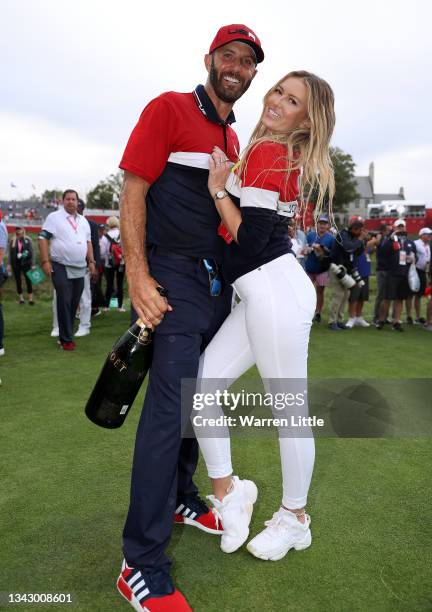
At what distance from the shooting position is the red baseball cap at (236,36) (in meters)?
2.11

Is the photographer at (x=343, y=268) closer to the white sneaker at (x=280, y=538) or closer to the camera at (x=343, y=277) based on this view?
the camera at (x=343, y=277)

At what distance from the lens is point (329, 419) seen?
13.8ft

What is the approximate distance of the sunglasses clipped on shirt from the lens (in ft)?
7.23

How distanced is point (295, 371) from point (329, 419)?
2.19 m

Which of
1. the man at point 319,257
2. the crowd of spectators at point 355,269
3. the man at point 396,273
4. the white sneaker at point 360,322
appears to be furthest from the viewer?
the white sneaker at point 360,322

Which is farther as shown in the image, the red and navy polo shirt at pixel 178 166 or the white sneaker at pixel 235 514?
the white sneaker at pixel 235 514

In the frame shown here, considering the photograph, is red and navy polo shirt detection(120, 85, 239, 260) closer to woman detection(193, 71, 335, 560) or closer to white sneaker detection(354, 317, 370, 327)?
woman detection(193, 71, 335, 560)

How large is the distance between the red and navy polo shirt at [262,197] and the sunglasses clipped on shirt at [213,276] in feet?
0.40

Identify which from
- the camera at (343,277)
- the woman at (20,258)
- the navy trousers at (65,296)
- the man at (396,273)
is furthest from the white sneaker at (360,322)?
the woman at (20,258)

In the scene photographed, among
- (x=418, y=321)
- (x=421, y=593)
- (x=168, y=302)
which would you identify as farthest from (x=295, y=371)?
(x=418, y=321)

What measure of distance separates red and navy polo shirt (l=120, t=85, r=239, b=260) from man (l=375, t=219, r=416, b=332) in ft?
26.6

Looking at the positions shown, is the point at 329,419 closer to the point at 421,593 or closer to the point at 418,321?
the point at 421,593

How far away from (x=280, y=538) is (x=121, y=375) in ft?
3.53

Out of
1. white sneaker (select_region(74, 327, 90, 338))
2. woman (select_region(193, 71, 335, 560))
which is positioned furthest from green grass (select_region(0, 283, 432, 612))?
white sneaker (select_region(74, 327, 90, 338))
